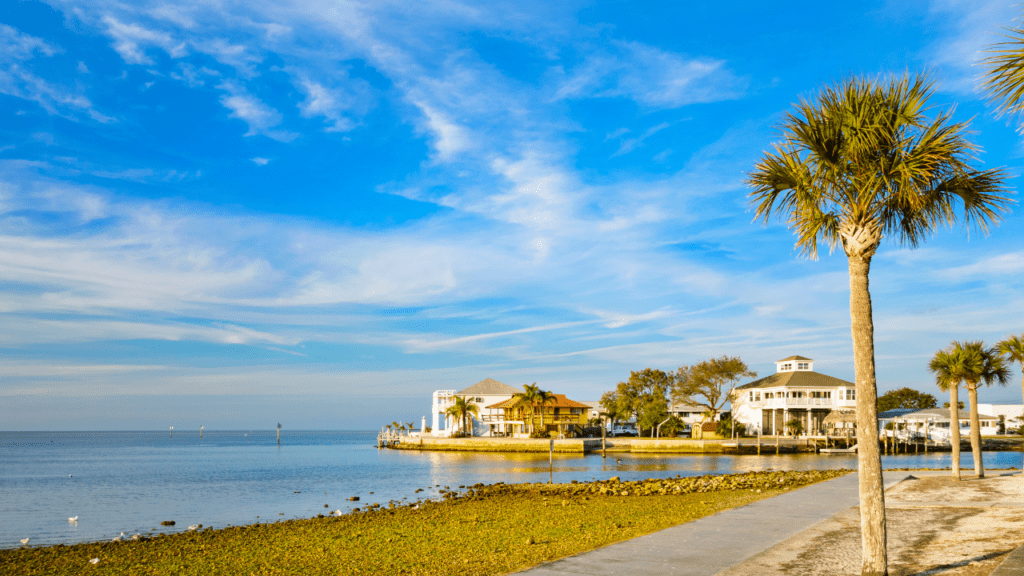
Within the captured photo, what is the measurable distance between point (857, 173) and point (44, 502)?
4220 centimetres

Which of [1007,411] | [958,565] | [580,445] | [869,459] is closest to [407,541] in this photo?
[958,565]

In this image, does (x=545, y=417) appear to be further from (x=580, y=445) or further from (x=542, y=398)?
(x=580, y=445)

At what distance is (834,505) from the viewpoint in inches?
704

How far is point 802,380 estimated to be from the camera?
93.9 meters

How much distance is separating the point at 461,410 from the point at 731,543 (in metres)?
93.1

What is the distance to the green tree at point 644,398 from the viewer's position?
322 feet

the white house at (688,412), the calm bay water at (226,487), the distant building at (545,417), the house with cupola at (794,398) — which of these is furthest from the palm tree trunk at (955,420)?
the white house at (688,412)

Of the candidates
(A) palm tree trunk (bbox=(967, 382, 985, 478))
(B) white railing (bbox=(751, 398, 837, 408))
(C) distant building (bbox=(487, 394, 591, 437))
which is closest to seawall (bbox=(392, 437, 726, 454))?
(C) distant building (bbox=(487, 394, 591, 437))

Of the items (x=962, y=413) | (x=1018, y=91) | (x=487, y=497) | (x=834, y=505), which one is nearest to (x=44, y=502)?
(x=487, y=497)

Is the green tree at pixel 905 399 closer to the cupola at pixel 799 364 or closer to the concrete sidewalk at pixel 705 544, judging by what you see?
the cupola at pixel 799 364

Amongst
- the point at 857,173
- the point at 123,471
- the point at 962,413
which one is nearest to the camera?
the point at 857,173

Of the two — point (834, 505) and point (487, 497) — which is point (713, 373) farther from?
point (834, 505)

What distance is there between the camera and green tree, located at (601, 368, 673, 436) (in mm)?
98000

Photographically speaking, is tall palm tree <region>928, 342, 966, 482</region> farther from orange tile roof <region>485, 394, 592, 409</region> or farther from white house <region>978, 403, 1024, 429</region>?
white house <region>978, 403, 1024, 429</region>
